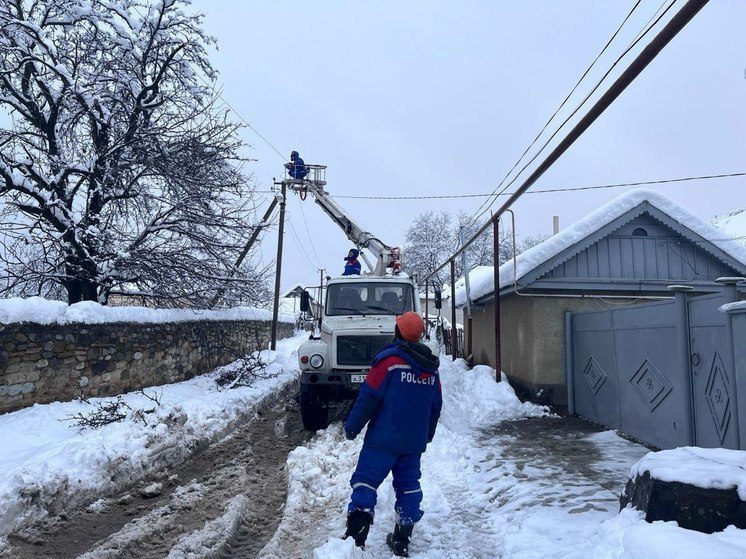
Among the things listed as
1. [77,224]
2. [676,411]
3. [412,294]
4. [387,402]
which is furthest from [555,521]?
[77,224]

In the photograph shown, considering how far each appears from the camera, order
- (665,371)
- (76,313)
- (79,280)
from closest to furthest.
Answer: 1. (665,371)
2. (76,313)
3. (79,280)

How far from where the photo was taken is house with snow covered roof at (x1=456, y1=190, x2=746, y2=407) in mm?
10781

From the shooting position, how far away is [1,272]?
9984 mm

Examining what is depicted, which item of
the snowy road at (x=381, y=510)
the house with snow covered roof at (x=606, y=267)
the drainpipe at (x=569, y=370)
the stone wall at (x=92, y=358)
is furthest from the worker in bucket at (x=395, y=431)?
the drainpipe at (x=569, y=370)

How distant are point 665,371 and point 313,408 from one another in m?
5.10

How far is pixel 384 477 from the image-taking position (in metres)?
4.07

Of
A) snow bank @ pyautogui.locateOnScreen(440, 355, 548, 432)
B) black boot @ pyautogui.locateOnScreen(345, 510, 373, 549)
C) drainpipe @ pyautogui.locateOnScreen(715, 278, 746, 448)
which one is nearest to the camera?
black boot @ pyautogui.locateOnScreen(345, 510, 373, 549)

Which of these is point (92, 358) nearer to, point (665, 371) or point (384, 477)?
point (384, 477)

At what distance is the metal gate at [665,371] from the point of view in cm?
580

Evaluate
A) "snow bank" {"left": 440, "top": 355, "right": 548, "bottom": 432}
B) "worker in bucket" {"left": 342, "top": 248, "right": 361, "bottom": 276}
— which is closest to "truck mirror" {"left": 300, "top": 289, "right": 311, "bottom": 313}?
"worker in bucket" {"left": 342, "top": 248, "right": 361, "bottom": 276}

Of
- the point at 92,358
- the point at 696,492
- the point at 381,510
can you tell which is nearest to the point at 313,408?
the point at 92,358

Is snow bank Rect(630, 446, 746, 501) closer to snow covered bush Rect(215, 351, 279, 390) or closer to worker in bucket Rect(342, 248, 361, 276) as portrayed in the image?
worker in bucket Rect(342, 248, 361, 276)

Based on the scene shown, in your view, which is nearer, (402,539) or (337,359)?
(402,539)

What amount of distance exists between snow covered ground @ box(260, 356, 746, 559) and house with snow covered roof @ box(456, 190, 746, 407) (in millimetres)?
2194
